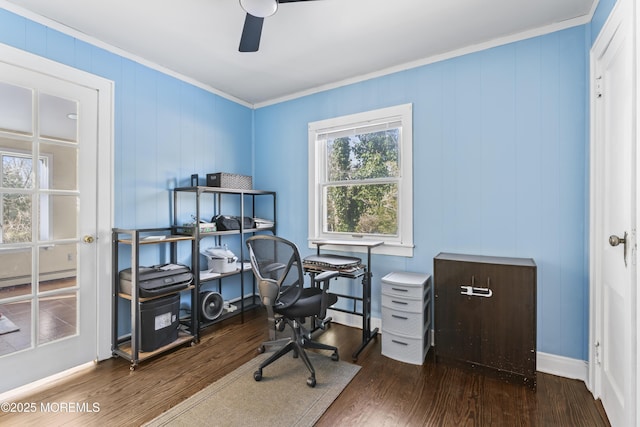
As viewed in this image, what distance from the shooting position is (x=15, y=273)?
1959 mm

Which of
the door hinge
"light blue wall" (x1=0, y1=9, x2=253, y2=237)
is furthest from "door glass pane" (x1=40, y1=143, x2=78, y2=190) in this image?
the door hinge

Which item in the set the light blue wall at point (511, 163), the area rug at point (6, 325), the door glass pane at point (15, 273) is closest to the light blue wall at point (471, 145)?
the light blue wall at point (511, 163)

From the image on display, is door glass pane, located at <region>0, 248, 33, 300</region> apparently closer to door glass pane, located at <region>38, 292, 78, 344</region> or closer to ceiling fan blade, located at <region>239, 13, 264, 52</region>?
door glass pane, located at <region>38, 292, 78, 344</region>

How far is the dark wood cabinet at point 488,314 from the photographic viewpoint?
198 centimetres

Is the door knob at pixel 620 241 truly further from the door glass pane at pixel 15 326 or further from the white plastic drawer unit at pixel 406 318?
the door glass pane at pixel 15 326

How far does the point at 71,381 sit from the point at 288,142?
288 cm

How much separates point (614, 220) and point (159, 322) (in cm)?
319

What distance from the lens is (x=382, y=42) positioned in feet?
7.93

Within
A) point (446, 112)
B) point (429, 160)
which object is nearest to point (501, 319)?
point (429, 160)

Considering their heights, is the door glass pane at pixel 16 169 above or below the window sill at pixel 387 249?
above

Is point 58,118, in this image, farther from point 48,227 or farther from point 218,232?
point 218,232

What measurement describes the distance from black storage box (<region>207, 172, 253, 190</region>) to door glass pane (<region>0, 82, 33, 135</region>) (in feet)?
4.53

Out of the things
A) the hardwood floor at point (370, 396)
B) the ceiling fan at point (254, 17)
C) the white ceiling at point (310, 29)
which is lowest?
the hardwood floor at point (370, 396)

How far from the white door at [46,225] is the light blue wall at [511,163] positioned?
249 centimetres
